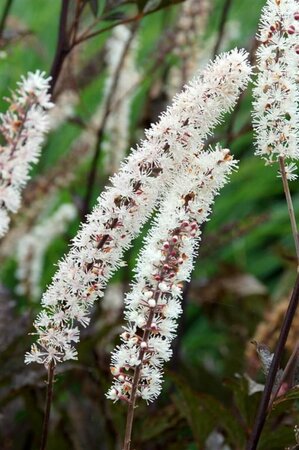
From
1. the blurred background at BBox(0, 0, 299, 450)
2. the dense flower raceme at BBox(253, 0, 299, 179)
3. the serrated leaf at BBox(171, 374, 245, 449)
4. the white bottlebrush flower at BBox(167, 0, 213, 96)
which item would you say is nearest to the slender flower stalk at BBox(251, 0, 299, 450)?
the dense flower raceme at BBox(253, 0, 299, 179)

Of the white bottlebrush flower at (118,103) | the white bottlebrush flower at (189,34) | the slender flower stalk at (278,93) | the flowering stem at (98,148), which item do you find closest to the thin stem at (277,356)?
the slender flower stalk at (278,93)

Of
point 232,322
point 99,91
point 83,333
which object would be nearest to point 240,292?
point 232,322

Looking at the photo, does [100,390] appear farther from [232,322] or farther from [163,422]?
[232,322]

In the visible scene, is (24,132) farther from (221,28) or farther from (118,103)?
(118,103)

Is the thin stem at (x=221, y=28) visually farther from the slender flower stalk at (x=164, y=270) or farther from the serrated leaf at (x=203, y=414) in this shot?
the slender flower stalk at (x=164, y=270)

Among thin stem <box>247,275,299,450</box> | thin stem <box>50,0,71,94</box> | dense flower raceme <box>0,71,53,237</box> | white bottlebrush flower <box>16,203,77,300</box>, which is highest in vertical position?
white bottlebrush flower <box>16,203,77,300</box>

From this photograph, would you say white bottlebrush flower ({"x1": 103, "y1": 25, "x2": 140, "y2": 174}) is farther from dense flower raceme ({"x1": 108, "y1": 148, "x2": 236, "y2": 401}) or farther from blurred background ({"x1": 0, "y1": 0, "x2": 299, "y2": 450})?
dense flower raceme ({"x1": 108, "y1": 148, "x2": 236, "y2": 401})
